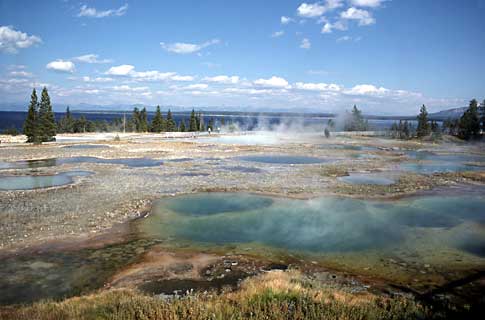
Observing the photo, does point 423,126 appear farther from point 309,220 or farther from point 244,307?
point 244,307

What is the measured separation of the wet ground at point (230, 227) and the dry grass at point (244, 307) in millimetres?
2236

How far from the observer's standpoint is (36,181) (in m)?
27.7

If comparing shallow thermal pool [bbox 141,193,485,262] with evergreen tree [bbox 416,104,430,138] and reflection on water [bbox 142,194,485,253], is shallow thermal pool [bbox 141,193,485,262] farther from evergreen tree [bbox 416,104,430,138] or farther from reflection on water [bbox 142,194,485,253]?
evergreen tree [bbox 416,104,430,138]

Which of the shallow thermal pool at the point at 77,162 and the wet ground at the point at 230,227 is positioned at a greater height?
the shallow thermal pool at the point at 77,162

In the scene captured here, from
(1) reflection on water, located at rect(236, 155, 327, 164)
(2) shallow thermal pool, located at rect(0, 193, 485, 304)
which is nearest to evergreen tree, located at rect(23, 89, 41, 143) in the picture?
(1) reflection on water, located at rect(236, 155, 327, 164)

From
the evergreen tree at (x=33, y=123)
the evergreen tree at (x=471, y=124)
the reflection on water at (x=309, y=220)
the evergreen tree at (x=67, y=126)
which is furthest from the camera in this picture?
the evergreen tree at (x=67, y=126)

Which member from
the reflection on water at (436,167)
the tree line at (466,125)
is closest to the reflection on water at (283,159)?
the reflection on water at (436,167)

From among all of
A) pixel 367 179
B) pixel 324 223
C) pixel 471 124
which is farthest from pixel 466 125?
pixel 324 223

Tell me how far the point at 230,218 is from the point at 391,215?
8511mm

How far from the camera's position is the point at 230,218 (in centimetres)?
1823

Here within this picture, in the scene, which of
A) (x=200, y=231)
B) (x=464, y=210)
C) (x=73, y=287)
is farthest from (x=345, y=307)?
(x=464, y=210)

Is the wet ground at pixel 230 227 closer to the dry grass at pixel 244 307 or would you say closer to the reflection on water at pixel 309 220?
the reflection on water at pixel 309 220

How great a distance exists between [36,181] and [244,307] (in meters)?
25.6

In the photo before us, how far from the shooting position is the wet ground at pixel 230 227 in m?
11.7
